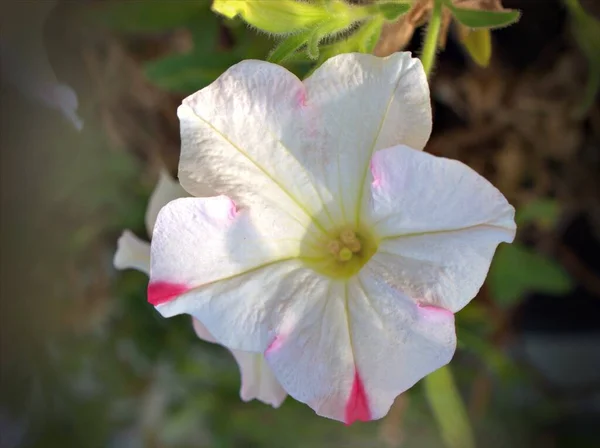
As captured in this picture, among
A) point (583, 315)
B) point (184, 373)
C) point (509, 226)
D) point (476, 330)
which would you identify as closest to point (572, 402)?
point (583, 315)

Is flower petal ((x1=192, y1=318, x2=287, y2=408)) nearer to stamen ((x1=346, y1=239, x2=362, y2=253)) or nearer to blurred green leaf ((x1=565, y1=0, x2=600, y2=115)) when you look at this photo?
stamen ((x1=346, y1=239, x2=362, y2=253))

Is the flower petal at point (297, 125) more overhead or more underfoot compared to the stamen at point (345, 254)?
more overhead

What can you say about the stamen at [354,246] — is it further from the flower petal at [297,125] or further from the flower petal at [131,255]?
the flower petal at [131,255]

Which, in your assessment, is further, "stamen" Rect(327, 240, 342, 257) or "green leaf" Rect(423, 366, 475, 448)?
"green leaf" Rect(423, 366, 475, 448)

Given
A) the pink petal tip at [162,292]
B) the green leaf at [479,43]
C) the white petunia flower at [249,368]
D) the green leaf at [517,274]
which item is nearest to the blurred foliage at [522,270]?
the green leaf at [517,274]

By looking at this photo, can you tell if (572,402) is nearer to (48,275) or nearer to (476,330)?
(476,330)

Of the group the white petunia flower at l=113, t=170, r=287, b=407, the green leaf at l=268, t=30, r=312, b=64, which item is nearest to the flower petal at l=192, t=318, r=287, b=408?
the white petunia flower at l=113, t=170, r=287, b=407

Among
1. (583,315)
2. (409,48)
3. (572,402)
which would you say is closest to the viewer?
(409,48)
